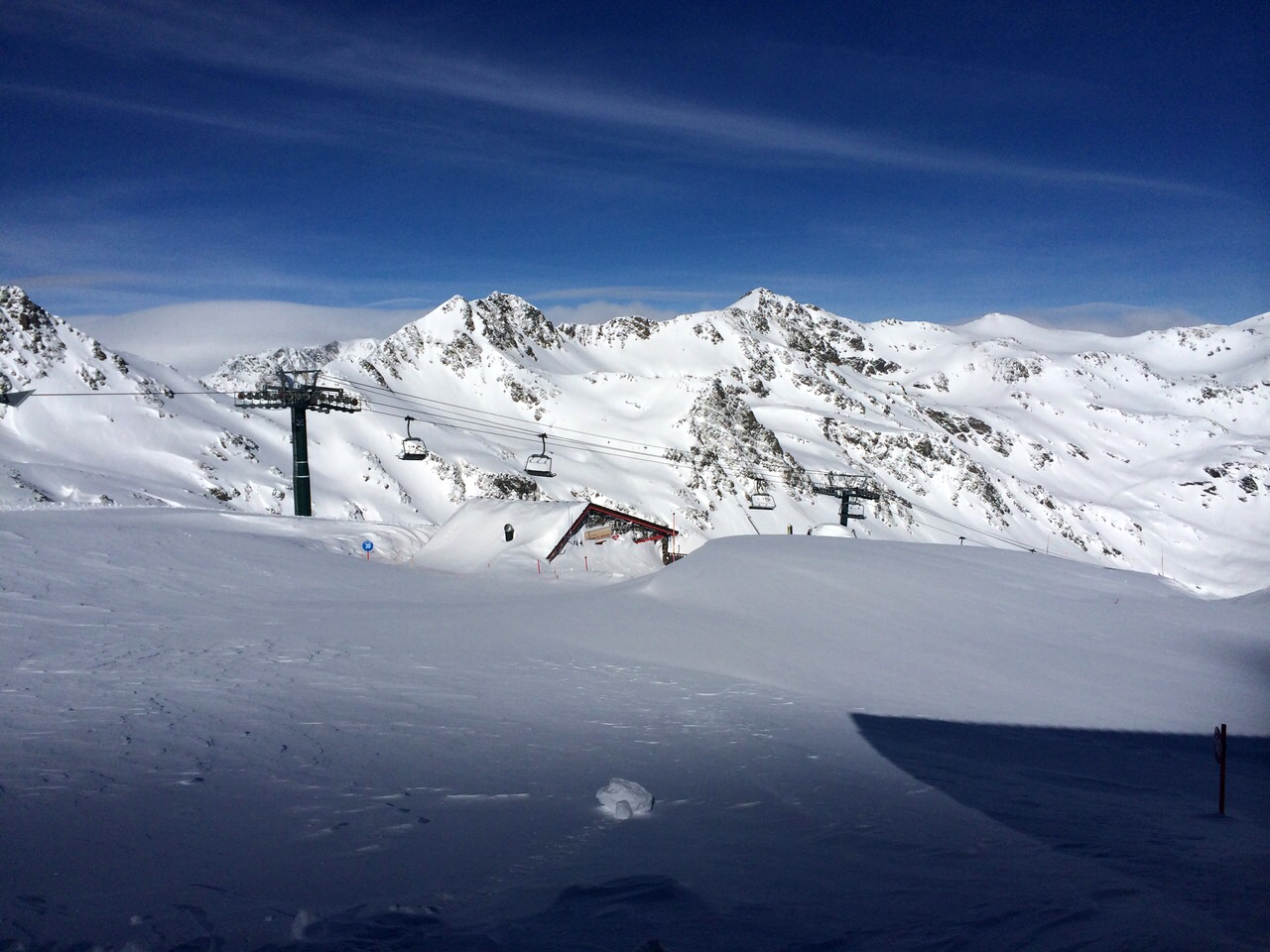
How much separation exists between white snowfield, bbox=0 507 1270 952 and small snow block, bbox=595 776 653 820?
10.3 inches

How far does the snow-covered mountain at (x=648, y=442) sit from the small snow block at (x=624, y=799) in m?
40.5

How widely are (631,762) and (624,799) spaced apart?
1.64 meters

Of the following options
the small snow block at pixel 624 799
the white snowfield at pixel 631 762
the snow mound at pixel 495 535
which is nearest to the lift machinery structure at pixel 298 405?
the snow mound at pixel 495 535

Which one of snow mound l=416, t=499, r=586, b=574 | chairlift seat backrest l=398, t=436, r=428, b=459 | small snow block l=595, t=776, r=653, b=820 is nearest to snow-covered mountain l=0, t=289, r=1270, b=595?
chairlift seat backrest l=398, t=436, r=428, b=459

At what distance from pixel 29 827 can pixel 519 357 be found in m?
138

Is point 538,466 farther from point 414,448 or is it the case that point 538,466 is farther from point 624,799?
point 624,799

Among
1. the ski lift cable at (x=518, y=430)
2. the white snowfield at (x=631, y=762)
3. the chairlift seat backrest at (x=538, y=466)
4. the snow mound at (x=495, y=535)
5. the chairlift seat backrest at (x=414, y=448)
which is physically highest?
the ski lift cable at (x=518, y=430)

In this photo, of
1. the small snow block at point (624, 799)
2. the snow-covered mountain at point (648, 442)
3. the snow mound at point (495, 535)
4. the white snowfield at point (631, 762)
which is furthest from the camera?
the snow-covered mountain at point (648, 442)

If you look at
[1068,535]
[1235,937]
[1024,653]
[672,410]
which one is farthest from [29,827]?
[1068,535]

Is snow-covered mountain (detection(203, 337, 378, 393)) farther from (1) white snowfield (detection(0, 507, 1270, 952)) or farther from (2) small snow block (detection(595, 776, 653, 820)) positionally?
(2) small snow block (detection(595, 776, 653, 820))

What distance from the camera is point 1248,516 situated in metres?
158

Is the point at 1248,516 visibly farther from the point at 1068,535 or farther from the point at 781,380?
the point at 781,380

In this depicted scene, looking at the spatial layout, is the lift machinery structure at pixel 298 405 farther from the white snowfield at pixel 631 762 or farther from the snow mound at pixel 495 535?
the white snowfield at pixel 631 762

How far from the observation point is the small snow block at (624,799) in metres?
6.93
